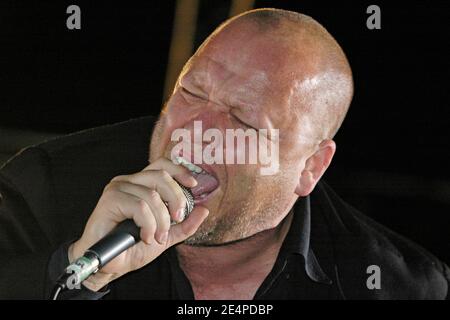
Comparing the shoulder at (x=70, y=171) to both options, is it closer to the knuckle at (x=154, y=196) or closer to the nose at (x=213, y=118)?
the nose at (x=213, y=118)

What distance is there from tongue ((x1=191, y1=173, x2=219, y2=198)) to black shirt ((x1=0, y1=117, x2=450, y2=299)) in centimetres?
29

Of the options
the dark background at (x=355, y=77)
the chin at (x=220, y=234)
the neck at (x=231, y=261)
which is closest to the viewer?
the chin at (x=220, y=234)

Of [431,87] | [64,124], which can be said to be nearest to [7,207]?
[64,124]

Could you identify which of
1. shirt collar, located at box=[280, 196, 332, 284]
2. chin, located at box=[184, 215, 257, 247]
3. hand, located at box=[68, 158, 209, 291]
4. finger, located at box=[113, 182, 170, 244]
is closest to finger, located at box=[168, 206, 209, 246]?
hand, located at box=[68, 158, 209, 291]

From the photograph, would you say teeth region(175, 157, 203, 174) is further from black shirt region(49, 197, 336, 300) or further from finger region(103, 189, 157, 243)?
black shirt region(49, 197, 336, 300)

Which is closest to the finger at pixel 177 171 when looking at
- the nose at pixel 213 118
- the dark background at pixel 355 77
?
the nose at pixel 213 118

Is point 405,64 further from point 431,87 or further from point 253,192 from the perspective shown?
point 253,192

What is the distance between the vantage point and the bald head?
1.75 meters

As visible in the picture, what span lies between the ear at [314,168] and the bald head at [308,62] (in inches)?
1.2

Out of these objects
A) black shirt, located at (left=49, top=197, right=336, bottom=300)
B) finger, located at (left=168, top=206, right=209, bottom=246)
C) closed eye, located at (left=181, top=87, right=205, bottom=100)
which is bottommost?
black shirt, located at (left=49, top=197, right=336, bottom=300)

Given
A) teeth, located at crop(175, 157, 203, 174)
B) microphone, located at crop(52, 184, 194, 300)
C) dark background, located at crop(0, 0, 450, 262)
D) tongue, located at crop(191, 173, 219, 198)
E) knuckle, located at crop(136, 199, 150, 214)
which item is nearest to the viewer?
microphone, located at crop(52, 184, 194, 300)

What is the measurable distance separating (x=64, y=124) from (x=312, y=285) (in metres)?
1.74

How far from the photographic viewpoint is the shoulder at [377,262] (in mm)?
1844

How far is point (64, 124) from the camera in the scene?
324cm
